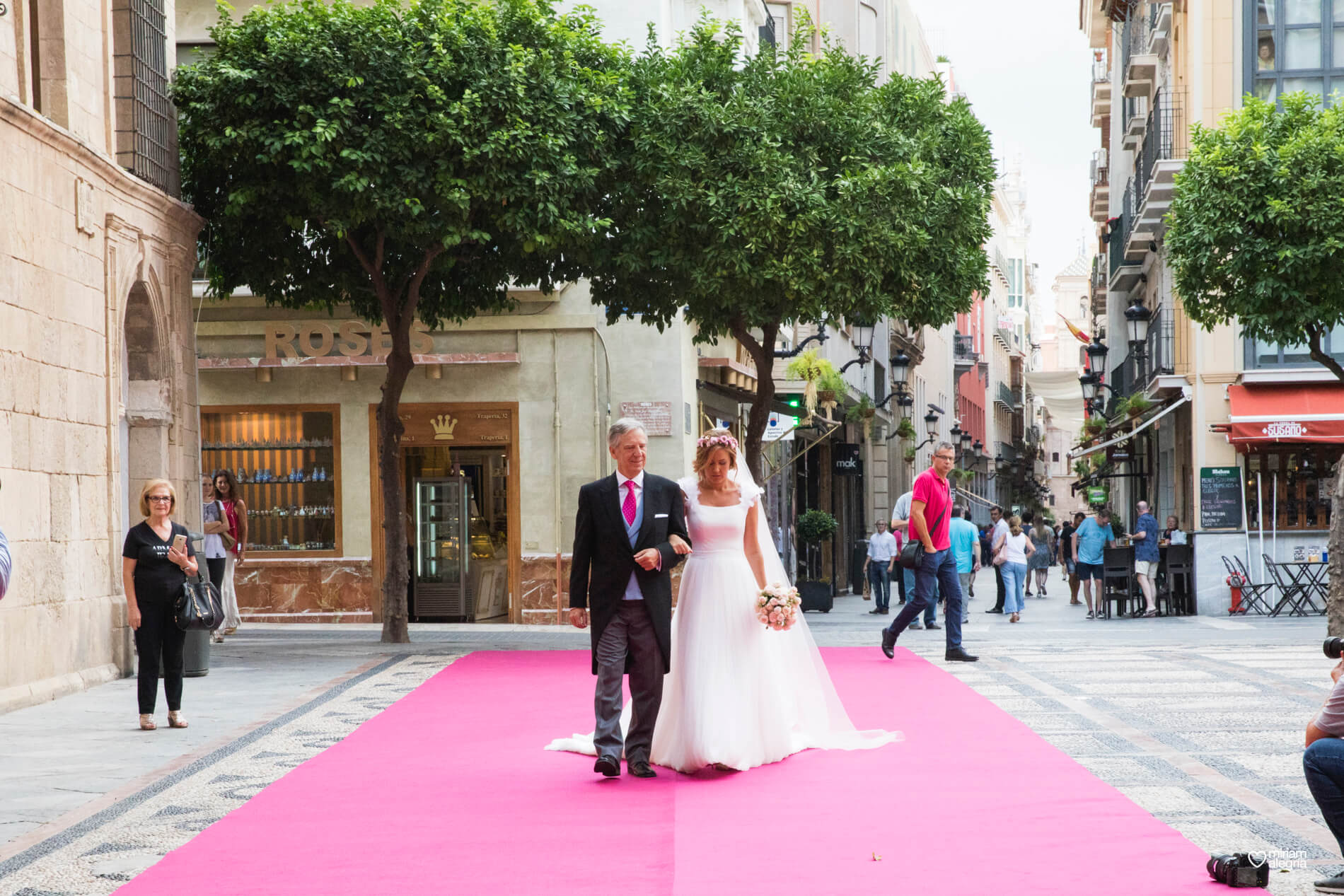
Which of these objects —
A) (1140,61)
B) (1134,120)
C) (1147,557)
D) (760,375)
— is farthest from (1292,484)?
(1134,120)

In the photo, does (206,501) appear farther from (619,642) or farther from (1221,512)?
(1221,512)

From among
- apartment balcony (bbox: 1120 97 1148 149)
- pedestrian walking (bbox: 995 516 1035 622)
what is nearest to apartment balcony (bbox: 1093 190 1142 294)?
apartment balcony (bbox: 1120 97 1148 149)

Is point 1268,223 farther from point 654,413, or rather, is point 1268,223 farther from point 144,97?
point 144,97

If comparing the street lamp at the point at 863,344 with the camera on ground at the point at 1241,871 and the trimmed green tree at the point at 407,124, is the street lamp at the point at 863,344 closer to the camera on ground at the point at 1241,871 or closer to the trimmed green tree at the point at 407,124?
the trimmed green tree at the point at 407,124

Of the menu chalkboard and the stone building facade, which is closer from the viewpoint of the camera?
the stone building facade

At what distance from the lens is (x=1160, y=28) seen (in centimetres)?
3222

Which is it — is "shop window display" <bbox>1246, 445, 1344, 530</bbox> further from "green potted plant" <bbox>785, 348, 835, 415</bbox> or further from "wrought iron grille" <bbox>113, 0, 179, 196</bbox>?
"wrought iron grille" <bbox>113, 0, 179, 196</bbox>

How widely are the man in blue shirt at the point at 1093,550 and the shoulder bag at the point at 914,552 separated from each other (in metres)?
10.6

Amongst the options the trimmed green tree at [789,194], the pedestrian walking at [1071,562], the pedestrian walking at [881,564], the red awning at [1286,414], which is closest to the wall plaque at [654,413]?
the trimmed green tree at [789,194]

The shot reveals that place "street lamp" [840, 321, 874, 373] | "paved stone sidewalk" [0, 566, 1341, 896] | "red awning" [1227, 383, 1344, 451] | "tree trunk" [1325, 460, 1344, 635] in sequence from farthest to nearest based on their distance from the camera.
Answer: "street lamp" [840, 321, 874, 373]
"red awning" [1227, 383, 1344, 451]
"tree trunk" [1325, 460, 1344, 635]
"paved stone sidewalk" [0, 566, 1341, 896]

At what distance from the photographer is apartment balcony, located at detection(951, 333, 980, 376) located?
69000mm

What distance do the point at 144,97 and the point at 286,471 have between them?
27.6 feet

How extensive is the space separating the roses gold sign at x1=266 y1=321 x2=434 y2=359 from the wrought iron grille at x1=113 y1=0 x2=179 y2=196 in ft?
20.5

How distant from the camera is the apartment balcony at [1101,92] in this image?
5444 cm
